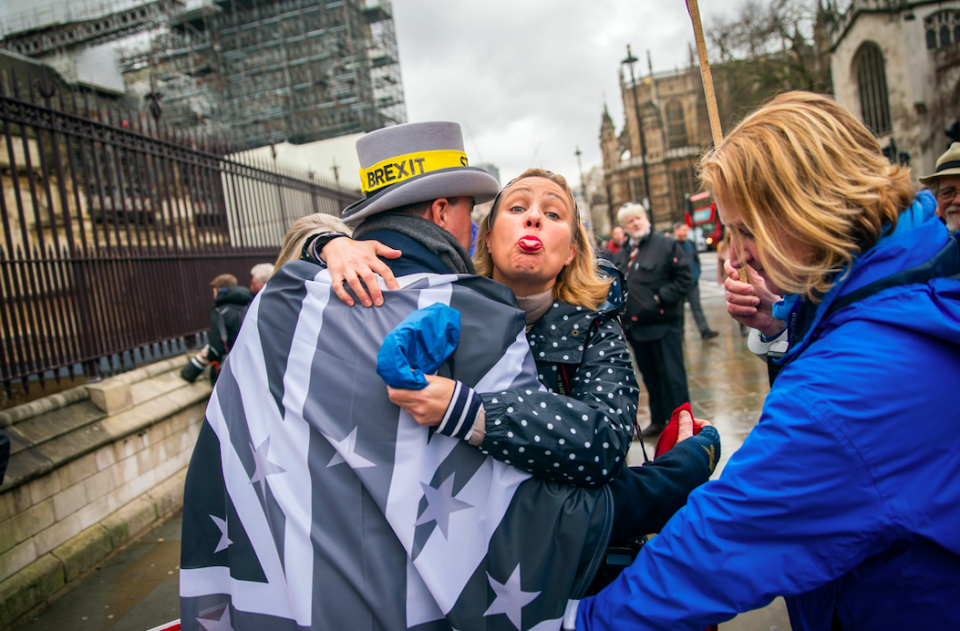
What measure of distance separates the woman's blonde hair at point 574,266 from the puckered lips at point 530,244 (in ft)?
0.61

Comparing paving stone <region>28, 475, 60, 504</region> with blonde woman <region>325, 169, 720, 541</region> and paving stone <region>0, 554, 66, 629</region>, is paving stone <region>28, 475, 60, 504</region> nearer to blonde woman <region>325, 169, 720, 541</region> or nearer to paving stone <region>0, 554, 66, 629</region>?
paving stone <region>0, 554, 66, 629</region>

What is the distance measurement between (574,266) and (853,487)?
3.94 feet

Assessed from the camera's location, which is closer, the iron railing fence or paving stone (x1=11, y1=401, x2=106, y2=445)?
paving stone (x1=11, y1=401, x2=106, y2=445)

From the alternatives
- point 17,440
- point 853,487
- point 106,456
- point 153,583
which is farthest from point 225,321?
point 853,487

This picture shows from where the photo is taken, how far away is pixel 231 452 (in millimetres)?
1549

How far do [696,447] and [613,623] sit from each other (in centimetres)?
64

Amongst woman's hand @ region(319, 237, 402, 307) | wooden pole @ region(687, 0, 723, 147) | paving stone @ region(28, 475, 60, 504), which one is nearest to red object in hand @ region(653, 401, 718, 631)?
wooden pole @ region(687, 0, 723, 147)

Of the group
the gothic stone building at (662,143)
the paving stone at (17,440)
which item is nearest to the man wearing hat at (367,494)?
the paving stone at (17,440)

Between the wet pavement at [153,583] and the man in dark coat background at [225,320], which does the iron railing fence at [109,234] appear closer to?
the man in dark coat background at [225,320]

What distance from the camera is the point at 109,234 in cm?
564

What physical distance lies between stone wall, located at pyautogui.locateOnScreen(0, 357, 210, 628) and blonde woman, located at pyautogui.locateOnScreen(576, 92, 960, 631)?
3859 mm

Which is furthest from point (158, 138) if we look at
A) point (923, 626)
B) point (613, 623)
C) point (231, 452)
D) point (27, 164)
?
point (923, 626)

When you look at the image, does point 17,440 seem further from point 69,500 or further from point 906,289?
point 906,289

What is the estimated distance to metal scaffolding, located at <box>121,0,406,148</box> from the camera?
1668 inches
